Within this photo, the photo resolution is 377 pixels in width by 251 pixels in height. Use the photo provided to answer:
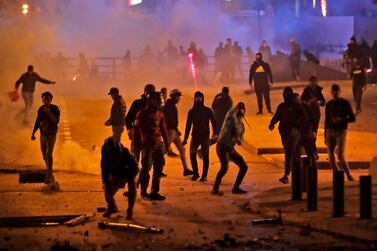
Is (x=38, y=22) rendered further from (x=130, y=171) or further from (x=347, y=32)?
(x=130, y=171)

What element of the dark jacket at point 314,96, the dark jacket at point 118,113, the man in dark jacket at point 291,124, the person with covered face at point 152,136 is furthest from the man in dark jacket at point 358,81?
the person with covered face at point 152,136

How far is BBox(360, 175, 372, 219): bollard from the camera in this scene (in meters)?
11.2

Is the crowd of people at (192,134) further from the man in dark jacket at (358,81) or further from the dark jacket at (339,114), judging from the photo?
the man in dark jacket at (358,81)

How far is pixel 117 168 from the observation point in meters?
11.7

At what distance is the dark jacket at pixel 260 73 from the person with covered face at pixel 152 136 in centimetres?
1047

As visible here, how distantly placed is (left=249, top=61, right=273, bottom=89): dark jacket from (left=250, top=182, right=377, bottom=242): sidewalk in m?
9.38

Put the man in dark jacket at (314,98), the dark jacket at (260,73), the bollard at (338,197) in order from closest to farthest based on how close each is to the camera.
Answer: the bollard at (338,197), the man in dark jacket at (314,98), the dark jacket at (260,73)

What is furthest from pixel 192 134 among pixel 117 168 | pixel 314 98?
pixel 117 168

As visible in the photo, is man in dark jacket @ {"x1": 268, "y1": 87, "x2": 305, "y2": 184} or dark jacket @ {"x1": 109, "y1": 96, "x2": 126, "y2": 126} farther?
dark jacket @ {"x1": 109, "y1": 96, "x2": 126, "y2": 126}

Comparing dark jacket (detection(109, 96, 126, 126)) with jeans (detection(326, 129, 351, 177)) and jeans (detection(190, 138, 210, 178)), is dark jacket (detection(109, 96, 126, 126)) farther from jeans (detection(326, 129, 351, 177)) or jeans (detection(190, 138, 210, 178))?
jeans (detection(326, 129, 351, 177))

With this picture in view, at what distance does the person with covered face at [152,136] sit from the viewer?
13461 mm

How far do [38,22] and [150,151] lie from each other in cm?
3792

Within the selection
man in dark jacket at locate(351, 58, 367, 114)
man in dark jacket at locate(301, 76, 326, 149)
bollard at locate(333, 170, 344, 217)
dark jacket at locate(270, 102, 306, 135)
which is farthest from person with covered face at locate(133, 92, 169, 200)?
man in dark jacket at locate(351, 58, 367, 114)

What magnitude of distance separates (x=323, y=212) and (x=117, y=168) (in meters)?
2.79
